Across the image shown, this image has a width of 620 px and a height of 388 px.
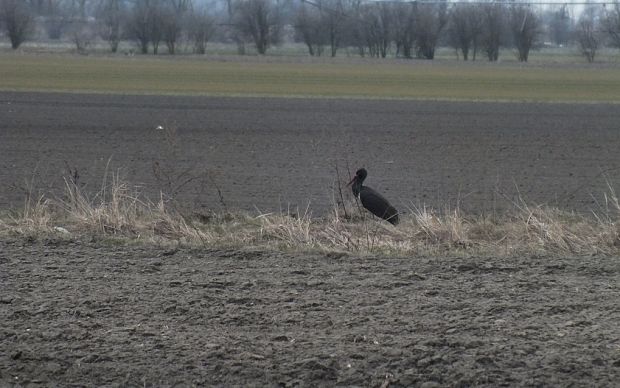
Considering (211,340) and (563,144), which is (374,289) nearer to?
(211,340)

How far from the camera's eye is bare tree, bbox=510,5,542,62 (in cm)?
12319

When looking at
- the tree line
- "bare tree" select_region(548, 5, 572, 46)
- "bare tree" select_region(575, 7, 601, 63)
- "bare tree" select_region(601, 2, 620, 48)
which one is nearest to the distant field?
"bare tree" select_region(575, 7, 601, 63)

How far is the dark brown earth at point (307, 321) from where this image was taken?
594 centimetres

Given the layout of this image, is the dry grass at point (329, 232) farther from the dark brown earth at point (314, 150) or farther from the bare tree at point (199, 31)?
the bare tree at point (199, 31)

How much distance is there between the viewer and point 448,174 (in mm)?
19906

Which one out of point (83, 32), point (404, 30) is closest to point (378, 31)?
point (404, 30)

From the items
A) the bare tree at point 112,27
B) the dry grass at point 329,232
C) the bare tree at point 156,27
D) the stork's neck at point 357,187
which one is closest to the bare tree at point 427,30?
the bare tree at point 156,27

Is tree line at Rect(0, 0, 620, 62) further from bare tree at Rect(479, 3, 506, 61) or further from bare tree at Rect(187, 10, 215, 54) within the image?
bare tree at Rect(479, 3, 506, 61)

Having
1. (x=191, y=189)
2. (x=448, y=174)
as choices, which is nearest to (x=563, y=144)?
(x=448, y=174)

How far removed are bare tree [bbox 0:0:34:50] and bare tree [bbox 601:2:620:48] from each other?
79525 mm

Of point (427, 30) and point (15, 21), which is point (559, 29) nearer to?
point (427, 30)

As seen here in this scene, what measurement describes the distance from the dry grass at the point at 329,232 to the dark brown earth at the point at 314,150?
2208 millimetres

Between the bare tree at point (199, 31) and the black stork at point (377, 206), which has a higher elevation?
the bare tree at point (199, 31)

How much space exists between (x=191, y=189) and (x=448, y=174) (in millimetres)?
5763
